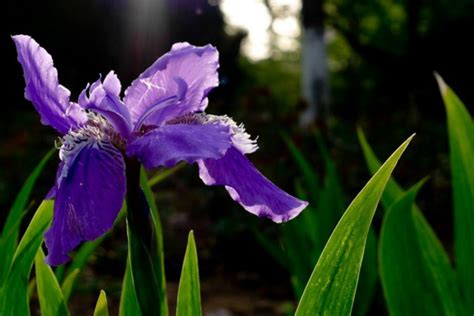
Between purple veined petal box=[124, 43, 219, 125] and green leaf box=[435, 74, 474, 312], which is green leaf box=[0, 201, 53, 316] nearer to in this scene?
purple veined petal box=[124, 43, 219, 125]

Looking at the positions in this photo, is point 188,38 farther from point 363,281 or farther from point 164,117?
point 164,117

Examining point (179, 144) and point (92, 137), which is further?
point (92, 137)

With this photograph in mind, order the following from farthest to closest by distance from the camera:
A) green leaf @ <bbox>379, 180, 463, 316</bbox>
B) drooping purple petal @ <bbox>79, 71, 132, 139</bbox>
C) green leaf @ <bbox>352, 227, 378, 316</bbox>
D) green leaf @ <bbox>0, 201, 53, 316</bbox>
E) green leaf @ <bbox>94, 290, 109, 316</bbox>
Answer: green leaf @ <bbox>352, 227, 378, 316</bbox>, green leaf @ <bbox>379, 180, 463, 316</bbox>, green leaf @ <bbox>0, 201, 53, 316</bbox>, green leaf @ <bbox>94, 290, 109, 316</bbox>, drooping purple petal @ <bbox>79, 71, 132, 139</bbox>

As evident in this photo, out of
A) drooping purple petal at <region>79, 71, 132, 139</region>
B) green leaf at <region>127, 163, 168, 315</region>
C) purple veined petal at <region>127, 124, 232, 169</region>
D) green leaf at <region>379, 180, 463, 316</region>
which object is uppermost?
drooping purple petal at <region>79, 71, 132, 139</region>

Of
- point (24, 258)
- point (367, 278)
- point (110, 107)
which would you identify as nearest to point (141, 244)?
point (110, 107)

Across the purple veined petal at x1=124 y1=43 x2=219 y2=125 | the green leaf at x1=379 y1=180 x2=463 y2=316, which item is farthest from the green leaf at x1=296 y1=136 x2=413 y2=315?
the green leaf at x1=379 y1=180 x2=463 y2=316

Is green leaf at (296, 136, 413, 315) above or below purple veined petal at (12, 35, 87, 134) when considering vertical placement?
below

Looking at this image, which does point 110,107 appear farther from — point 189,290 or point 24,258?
point 24,258

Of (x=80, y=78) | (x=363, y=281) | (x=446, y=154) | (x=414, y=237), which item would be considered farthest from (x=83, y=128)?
(x=80, y=78)
